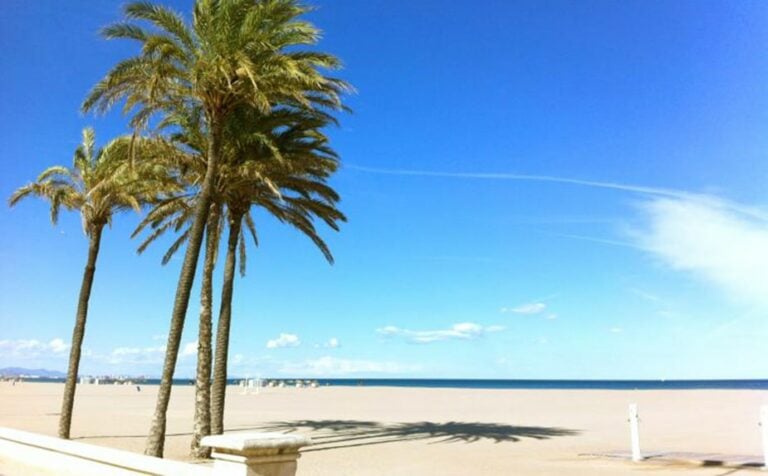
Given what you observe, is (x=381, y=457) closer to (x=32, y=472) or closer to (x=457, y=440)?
(x=457, y=440)

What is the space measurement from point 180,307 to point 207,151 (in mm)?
4834

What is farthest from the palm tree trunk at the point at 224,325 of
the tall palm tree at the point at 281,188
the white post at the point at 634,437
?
the white post at the point at 634,437

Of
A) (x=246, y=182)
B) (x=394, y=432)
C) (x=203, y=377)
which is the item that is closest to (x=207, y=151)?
(x=246, y=182)

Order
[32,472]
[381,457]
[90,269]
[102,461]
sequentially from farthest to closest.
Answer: [90,269] → [381,457] → [32,472] → [102,461]

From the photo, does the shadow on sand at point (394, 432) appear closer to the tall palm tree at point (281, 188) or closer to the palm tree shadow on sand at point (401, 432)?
the palm tree shadow on sand at point (401, 432)

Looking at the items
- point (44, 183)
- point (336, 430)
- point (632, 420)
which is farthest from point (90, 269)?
point (632, 420)

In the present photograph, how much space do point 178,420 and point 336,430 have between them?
9.08 meters

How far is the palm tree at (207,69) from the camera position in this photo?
14.2m

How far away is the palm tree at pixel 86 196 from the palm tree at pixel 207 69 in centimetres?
426

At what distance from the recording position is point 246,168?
1659 centimetres

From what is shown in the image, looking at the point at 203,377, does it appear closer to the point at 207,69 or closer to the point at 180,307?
the point at 180,307

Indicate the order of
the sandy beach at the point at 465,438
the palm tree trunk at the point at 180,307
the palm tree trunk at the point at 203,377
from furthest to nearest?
1. the palm tree trunk at the point at 203,377
2. the sandy beach at the point at 465,438
3. the palm tree trunk at the point at 180,307

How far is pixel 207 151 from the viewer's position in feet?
56.9

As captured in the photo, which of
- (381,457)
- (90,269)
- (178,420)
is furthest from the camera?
(178,420)
